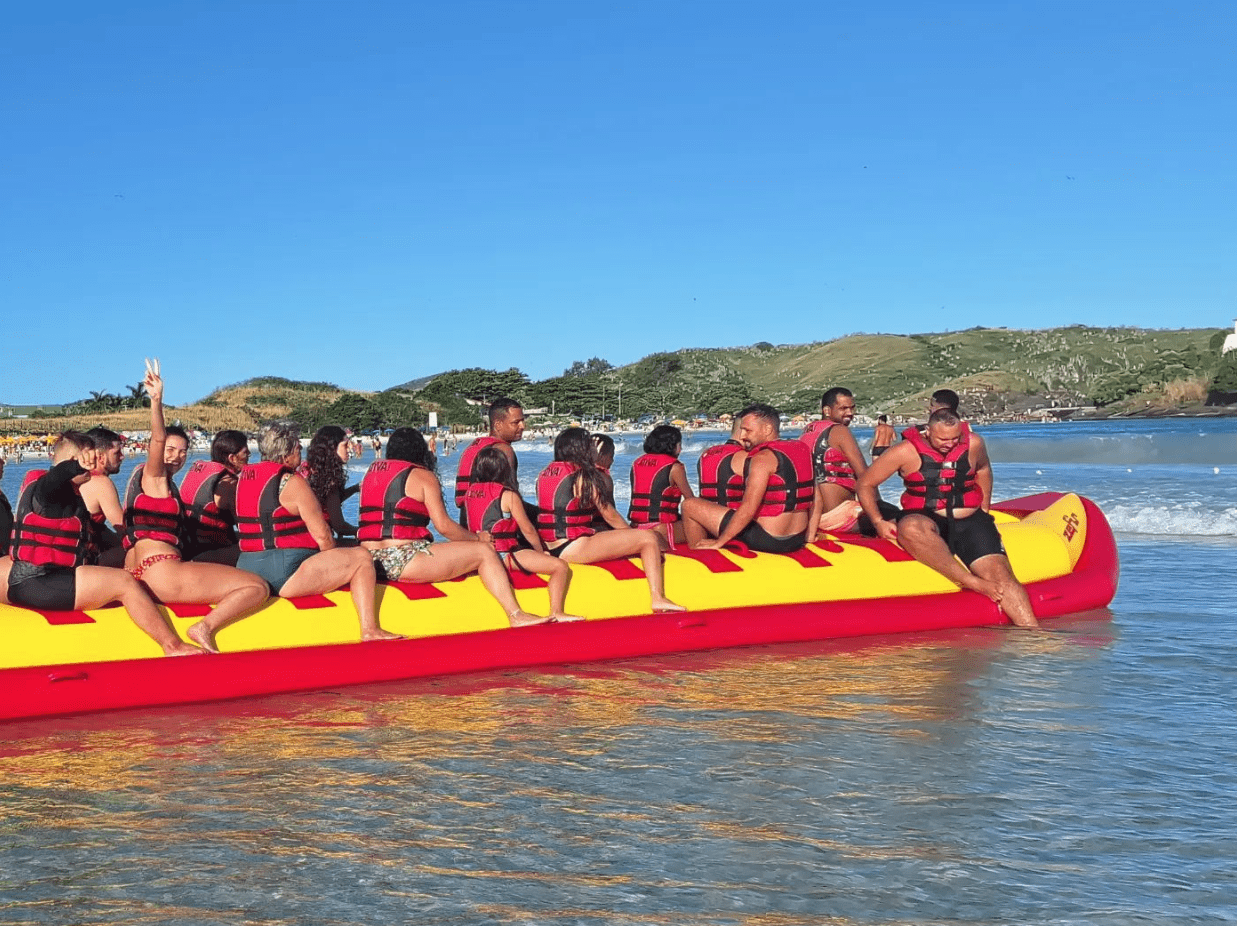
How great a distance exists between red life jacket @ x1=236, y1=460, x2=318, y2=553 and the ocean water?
0.66 m

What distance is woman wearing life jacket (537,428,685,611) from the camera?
575cm

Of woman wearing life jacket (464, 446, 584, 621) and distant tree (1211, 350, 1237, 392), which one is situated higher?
distant tree (1211, 350, 1237, 392)

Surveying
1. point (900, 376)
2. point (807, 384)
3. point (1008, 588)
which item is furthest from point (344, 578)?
point (807, 384)

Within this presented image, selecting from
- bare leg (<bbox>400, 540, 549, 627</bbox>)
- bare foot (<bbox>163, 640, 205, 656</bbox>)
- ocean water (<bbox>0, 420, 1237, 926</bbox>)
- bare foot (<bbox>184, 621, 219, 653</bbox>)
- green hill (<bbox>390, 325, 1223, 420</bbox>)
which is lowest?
ocean water (<bbox>0, 420, 1237, 926</bbox>)

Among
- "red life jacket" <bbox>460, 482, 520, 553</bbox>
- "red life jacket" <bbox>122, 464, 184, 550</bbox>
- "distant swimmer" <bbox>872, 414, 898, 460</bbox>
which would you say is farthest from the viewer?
"distant swimmer" <bbox>872, 414, 898, 460</bbox>

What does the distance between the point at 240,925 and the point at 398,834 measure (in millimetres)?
628

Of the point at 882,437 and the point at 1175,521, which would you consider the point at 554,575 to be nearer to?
the point at 882,437

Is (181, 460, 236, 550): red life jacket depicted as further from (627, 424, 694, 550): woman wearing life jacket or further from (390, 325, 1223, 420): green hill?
(390, 325, 1223, 420): green hill

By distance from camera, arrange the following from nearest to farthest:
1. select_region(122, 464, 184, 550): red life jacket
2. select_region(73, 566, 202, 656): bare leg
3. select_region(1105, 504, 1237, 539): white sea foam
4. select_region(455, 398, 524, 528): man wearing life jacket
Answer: select_region(73, 566, 202, 656): bare leg
select_region(122, 464, 184, 550): red life jacket
select_region(455, 398, 524, 528): man wearing life jacket
select_region(1105, 504, 1237, 539): white sea foam

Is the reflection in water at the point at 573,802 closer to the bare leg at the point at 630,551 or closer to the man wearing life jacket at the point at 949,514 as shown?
the bare leg at the point at 630,551

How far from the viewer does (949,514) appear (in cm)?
650

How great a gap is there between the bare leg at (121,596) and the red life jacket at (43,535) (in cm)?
9

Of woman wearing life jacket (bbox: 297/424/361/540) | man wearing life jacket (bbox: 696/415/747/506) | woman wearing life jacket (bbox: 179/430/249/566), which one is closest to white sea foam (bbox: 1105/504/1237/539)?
man wearing life jacket (bbox: 696/415/747/506)

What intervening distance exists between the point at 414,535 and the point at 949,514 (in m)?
2.95
